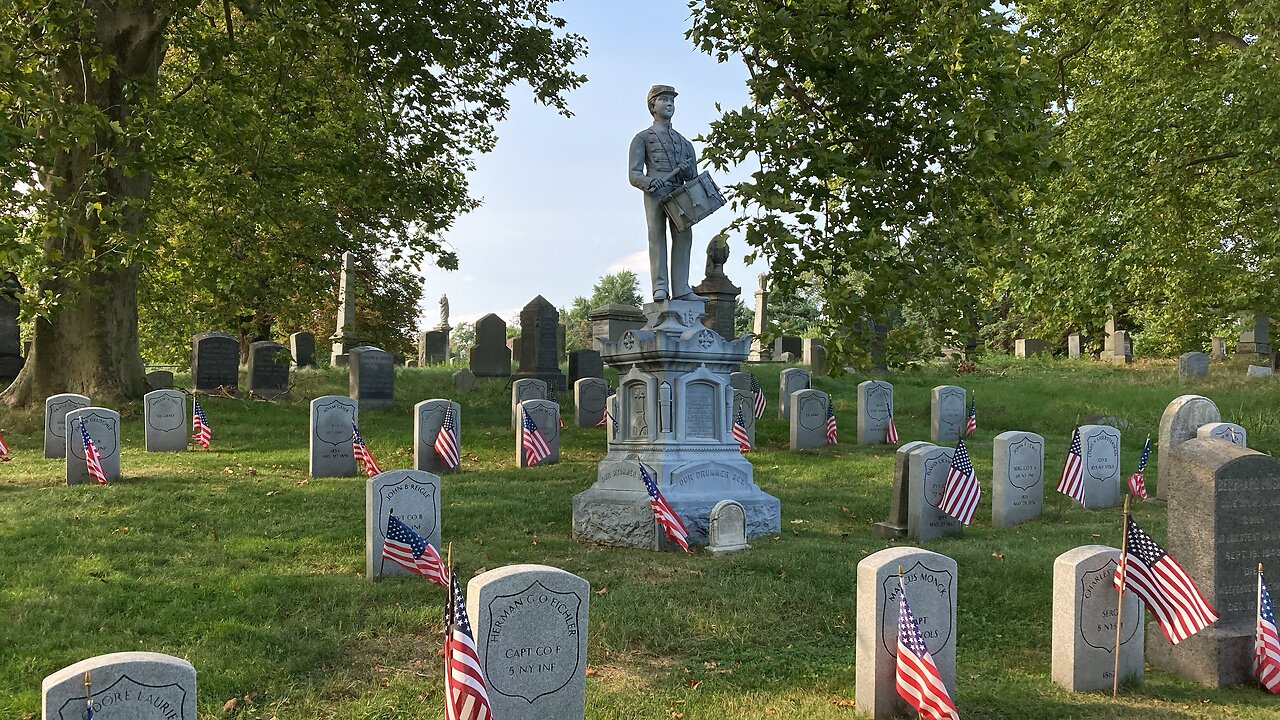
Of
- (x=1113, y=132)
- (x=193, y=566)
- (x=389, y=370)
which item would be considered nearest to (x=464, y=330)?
(x=389, y=370)

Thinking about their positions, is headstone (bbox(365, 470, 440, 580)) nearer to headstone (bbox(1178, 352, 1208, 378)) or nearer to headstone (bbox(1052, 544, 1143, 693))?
headstone (bbox(1052, 544, 1143, 693))

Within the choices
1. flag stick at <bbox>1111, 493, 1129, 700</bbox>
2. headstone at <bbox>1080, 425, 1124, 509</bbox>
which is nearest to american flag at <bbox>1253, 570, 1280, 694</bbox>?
flag stick at <bbox>1111, 493, 1129, 700</bbox>

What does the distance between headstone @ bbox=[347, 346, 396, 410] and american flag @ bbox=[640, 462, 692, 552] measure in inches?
469

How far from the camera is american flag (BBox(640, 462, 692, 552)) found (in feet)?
27.2

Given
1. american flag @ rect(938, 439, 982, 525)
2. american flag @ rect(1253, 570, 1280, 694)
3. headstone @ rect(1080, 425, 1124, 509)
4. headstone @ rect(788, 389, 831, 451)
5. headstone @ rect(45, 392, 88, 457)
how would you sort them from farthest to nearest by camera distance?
headstone @ rect(788, 389, 831, 451), headstone @ rect(45, 392, 88, 457), headstone @ rect(1080, 425, 1124, 509), american flag @ rect(938, 439, 982, 525), american flag @ rect(1253, 570, 1280, 694)

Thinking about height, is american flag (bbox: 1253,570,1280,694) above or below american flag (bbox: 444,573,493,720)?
below

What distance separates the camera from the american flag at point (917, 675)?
4.42m

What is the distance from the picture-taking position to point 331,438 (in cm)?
1276

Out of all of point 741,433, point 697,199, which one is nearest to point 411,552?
point 697,199

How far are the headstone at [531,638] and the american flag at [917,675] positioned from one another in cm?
165

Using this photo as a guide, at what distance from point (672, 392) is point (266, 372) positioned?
48.8ft

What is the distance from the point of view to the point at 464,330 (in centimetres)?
8706

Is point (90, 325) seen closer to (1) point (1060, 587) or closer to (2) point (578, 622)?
(2) point (578, 622)

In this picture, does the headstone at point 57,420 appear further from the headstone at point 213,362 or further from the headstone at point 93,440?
the headstone at point 213,362
